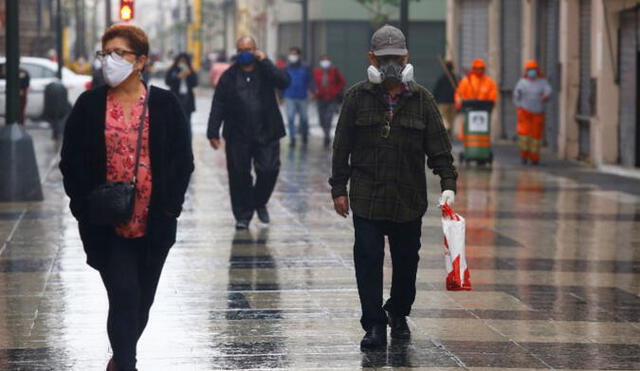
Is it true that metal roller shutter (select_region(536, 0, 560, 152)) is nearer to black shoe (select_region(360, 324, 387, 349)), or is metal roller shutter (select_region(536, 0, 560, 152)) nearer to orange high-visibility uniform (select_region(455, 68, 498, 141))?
orange high-visibility uniform (select_region(455, 68, 498, 141))

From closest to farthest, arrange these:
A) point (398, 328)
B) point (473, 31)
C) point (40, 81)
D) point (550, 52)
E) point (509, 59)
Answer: point (398, 328), point (550, 52), point (509, 59), point (473, 31), point (40, 81)

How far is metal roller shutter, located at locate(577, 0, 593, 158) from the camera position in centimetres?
2591

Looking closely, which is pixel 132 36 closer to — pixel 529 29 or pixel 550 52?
pixel 550 52

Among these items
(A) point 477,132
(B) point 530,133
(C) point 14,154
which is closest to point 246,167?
(C) point 14,154

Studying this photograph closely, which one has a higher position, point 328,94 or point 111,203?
point 111,203

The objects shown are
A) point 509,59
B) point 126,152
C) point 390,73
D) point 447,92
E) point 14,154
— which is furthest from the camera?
point 509,59

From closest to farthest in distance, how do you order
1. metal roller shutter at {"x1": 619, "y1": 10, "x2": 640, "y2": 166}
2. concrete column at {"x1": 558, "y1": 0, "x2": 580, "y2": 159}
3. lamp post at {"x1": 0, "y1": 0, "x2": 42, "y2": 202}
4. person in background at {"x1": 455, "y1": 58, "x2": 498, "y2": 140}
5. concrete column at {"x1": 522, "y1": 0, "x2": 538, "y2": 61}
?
lamp post at {"x1": 0, "y1": 0, "x2": 42, "y2": 202}
metal roller shutter at {"x1": 619, "y1": 10, "x2": 640, "y2": 166}
person in background at {"x1": 455, "y1": 58, "x2": 498, "y2": 140}
concrete column at {"x1": 558, "y1": 0, "x2": 580, "y2": 159}
concrete column at {"x1": 522, "y1": 0, "x2": 538, "y2": 61}

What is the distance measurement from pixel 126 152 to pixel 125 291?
0.62m

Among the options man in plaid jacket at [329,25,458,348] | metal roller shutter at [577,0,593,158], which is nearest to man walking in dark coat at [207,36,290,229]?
man in plaid jacket at [329,25,458,348]

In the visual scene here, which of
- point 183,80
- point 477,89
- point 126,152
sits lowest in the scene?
point 477,89

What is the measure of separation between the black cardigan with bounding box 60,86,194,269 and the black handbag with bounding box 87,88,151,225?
67 millimetres

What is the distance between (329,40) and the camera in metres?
58.9

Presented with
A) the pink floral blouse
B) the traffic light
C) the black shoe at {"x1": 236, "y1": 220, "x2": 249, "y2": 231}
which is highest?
the traffic light

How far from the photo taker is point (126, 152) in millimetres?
7273
